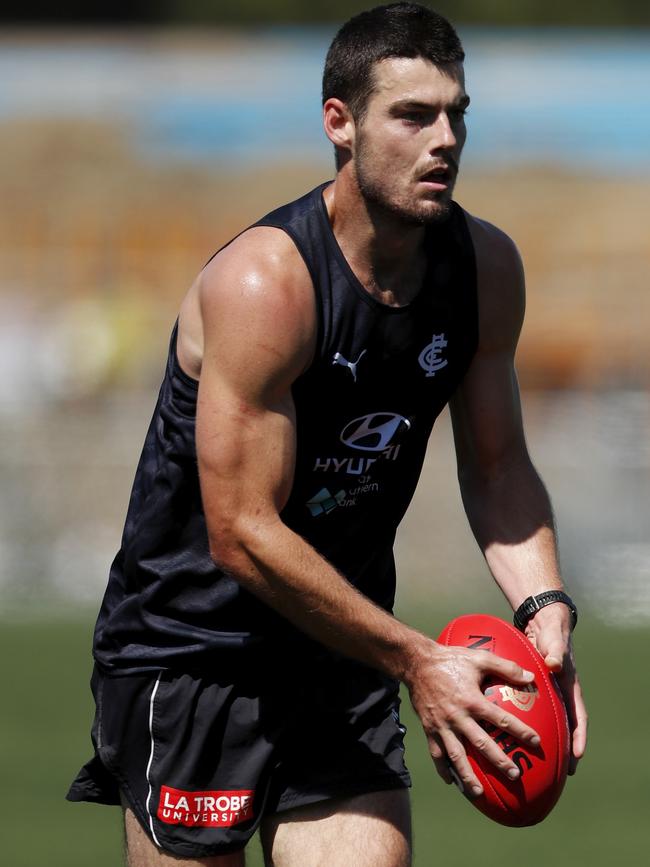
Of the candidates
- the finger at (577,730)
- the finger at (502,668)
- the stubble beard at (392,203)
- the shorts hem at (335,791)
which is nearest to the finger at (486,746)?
the finger at (502,668)

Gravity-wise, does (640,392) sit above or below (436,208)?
below

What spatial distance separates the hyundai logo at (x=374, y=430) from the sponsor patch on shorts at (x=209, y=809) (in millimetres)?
875

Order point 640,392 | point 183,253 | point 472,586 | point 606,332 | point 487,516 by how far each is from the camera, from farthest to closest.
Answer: point 183,253 < point 606,332 < point 640,392 < point 472,586 < point 487,516

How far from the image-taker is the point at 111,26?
66.9ft

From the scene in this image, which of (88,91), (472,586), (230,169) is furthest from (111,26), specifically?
(472,586)

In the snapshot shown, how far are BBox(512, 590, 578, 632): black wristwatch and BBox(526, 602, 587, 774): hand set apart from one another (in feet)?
0.11

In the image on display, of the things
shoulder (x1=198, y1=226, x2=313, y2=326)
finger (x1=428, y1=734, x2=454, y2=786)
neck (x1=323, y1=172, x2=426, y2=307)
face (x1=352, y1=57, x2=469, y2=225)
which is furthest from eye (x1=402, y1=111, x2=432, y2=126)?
finger (x1=428, y1=734, x2=454, y2=786)

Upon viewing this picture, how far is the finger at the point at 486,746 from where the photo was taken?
3.28 meters

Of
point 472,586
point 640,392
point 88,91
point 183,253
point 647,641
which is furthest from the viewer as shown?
point 88,91

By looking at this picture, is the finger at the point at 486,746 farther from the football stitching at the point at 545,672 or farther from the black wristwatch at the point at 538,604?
the black wristwatch at the point at 538,604

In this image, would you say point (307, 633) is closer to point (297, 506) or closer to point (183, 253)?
point (297, 506)

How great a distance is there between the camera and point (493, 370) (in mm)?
3850

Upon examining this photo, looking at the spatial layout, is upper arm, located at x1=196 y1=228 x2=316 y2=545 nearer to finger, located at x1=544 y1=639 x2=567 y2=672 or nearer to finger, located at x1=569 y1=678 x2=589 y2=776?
finger, located at x1=544 y1=639 x2=567 y2=672

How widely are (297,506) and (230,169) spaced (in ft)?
54.1
